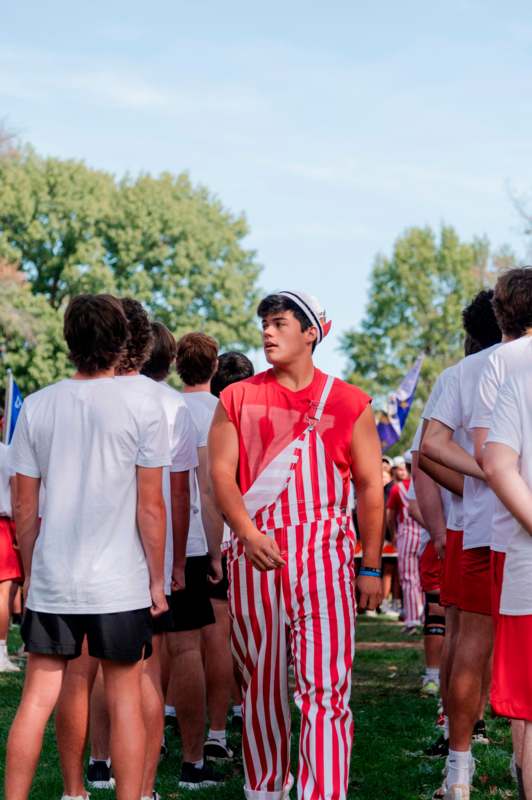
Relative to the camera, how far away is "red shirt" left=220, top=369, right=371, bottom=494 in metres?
4.97

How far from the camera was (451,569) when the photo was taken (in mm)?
5973

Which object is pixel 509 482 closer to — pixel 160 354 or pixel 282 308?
pixel 282 308

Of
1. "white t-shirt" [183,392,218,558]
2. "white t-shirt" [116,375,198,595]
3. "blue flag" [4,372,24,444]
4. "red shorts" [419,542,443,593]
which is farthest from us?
"blue flag" [4,372,24,444]

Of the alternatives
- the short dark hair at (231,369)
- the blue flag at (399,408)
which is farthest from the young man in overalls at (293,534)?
the blue flag at (399,408)

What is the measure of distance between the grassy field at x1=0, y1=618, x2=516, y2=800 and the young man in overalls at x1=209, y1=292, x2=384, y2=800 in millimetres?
1262

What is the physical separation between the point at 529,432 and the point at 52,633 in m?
1.93

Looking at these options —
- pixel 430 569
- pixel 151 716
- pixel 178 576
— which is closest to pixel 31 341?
pixel 430 569

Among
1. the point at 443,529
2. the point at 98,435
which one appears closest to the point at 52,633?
Answer: the point at 98,435

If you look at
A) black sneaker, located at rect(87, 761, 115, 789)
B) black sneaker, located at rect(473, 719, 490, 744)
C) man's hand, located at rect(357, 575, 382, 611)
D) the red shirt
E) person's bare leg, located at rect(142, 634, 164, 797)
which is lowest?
black sneaker, located at rect(473, 719, 490, 744)

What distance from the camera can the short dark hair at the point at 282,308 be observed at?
511 centimetres

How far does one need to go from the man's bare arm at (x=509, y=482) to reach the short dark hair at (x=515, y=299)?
35.9 inches

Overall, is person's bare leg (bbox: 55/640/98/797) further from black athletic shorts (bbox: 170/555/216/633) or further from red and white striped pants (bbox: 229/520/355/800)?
black athletic shorts (bbox: 170/555/216/633)

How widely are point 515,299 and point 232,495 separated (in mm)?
1367

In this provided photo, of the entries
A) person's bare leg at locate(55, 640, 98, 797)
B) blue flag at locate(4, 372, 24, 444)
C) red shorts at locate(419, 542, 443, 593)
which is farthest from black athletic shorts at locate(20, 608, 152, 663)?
blue flag at locate(4, 372, 24, 444)
